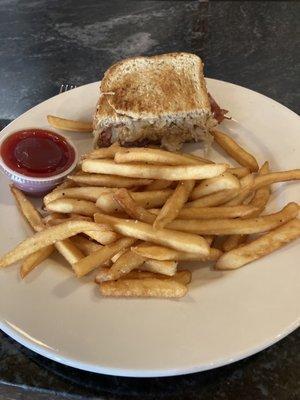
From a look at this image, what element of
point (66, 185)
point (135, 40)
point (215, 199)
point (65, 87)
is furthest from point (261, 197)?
point (135, 40)

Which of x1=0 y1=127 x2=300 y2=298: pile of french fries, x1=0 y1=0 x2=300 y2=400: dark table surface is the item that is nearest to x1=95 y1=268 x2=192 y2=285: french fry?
x1=0 y1=127 x2=300 y2=298: pile of french fries

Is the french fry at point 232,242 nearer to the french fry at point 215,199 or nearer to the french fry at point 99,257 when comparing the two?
the french fry at point 215,199

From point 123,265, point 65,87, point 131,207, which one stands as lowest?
point 65,87

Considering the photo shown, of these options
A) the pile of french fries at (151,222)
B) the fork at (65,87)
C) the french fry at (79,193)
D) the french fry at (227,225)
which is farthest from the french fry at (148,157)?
the fork at (65,87)

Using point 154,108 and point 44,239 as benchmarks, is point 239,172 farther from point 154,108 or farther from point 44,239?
point 44,239

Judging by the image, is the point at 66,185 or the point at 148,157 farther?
the point at 66,185

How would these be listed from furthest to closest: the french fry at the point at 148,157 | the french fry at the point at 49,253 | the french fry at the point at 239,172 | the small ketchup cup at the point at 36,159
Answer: the small ketchup cup at the point at 36,159, the french fry at the point at 239,172, the french fry at the point at 148,157, the french fry at the point at 49,253
